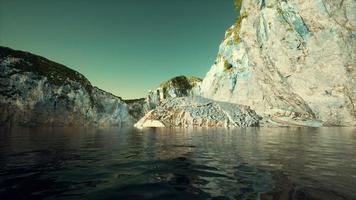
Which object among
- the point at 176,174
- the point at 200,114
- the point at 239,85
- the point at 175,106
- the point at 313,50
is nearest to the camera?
the point at 176,174

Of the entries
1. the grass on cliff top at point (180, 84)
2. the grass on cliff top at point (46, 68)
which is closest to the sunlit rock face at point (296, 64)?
the grass on cliff top at point (180, 84)

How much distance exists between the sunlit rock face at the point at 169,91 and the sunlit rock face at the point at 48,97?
2476 cm

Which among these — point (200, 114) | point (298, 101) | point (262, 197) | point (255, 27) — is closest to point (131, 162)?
point (262, 197)

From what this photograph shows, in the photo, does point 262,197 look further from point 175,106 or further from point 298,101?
point 298,101

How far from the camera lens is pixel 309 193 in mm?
7508

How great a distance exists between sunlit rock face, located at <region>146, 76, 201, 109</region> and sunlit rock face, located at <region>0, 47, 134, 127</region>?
24.8 meters

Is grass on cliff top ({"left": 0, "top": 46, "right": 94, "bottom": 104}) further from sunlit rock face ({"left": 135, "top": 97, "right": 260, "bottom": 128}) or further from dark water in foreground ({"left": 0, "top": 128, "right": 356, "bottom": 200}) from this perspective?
dark water in foreground ({"left": 0, "top": 128, "right": 356, "bottom": 200})

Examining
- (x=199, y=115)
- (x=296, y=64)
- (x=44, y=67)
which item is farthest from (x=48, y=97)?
(x=296, y=64)

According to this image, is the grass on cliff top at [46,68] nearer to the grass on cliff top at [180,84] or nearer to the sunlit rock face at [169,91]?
the sunlit rock face at [169,91]

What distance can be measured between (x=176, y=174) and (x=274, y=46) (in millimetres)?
98344

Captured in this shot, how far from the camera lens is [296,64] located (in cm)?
9488

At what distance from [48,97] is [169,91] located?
70678 mm

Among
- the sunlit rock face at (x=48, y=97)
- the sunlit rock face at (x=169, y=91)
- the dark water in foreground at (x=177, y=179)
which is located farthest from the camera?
the sunlit rock face at (x=169, y=91)

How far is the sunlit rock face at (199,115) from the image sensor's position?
80188mm
